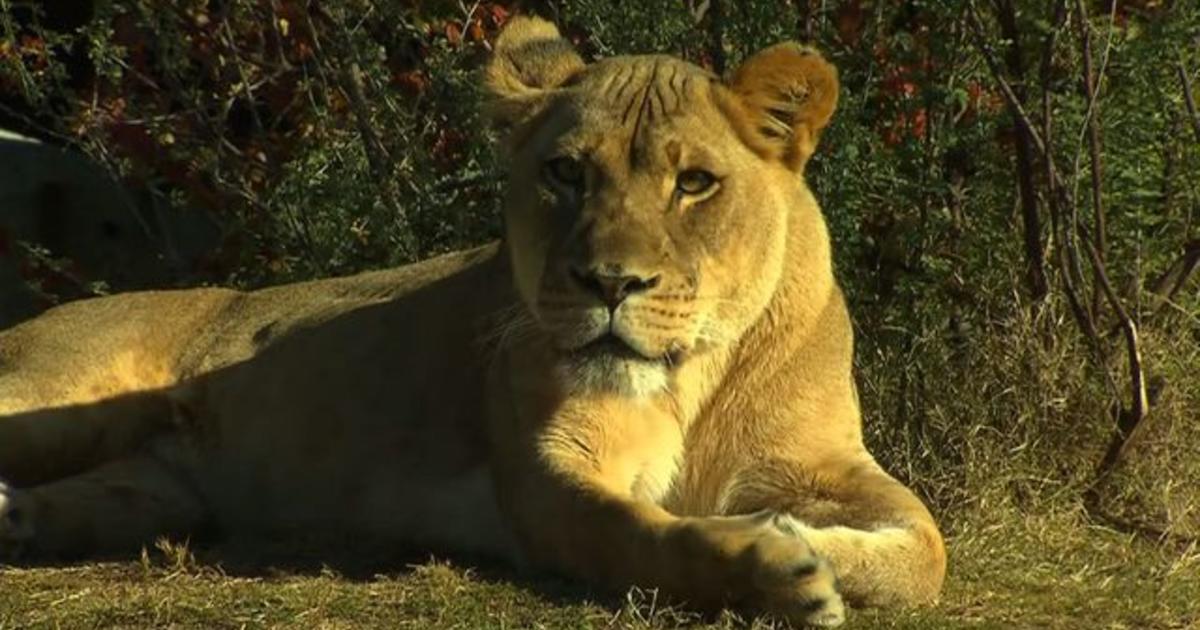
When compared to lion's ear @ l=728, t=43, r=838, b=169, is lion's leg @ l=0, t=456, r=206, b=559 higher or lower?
lower

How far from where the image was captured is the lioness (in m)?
5.01

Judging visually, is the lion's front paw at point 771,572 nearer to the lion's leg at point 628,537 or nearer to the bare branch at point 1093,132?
the lion's leg at point 628,537

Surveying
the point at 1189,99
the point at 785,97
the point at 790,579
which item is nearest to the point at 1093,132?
the point at 1189,99

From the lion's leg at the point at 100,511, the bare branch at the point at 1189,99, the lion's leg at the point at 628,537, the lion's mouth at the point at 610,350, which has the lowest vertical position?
the lion's leg at the point at 100,511

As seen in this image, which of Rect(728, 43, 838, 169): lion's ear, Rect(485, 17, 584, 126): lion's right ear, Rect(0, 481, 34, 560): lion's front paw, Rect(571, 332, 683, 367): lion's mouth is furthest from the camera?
Rect(0, 481, 34, 560): lion's front paw

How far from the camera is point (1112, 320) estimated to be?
691cm

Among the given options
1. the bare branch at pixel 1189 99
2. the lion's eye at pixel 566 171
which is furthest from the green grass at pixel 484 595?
the bare branch at pixel 1189 99

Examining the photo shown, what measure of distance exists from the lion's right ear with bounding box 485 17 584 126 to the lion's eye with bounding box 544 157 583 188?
338mm

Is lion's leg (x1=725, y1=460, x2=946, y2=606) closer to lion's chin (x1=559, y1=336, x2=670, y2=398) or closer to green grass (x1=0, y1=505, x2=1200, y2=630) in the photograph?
green grass (x1=0, y1=505, x2=1200, y2=630)

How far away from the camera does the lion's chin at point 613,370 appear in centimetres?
504

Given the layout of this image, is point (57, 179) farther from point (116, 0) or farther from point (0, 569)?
point (0, 569)

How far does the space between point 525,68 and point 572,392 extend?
92 centimetres

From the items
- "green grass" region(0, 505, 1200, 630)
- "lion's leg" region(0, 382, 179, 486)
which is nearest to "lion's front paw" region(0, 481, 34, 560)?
"green grass" region(0, 505, 1200, 630)

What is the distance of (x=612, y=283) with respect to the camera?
4902 millimetres
